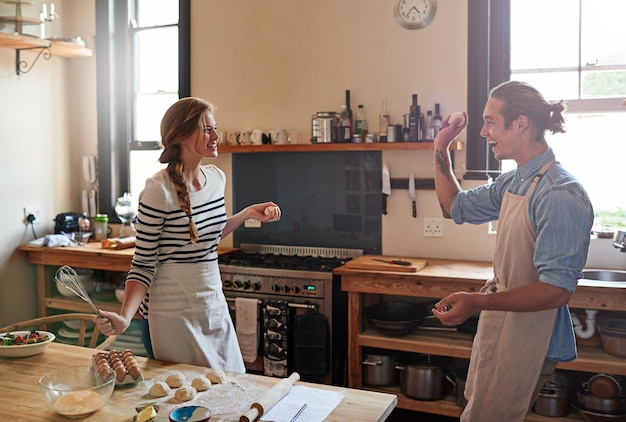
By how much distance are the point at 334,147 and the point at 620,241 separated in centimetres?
166

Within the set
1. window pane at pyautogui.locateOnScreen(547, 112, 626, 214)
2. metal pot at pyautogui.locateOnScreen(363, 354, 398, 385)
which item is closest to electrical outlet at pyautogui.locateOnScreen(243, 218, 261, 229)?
metal pot at pyautogui.locateOnScreen(363, 354, 398, 385)

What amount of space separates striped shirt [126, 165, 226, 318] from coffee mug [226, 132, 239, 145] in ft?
6.32

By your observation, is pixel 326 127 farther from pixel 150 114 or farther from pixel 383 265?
pixel 150 114

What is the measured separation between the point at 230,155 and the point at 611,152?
240cm

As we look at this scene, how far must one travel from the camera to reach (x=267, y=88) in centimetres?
421

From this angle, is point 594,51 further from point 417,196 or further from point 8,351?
point 8,351

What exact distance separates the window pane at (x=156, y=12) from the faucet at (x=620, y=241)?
10.9ft

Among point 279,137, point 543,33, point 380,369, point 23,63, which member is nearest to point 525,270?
point 380,369

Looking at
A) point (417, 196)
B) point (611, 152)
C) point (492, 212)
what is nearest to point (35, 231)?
point (417, 196)

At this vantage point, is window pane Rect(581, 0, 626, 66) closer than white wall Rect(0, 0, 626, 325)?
Yes

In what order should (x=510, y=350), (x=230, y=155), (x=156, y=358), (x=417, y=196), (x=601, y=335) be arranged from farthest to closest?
(x=230, y=155) → (x=417, y=196) → (x=601, y=335) → (x=156, y=358) → (x=510, y=350)

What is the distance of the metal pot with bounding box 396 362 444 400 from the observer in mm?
3273

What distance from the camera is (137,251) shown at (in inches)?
83.5

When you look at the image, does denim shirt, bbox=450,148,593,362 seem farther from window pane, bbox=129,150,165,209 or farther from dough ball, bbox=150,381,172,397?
window pane, bbox=129,150,165,209
